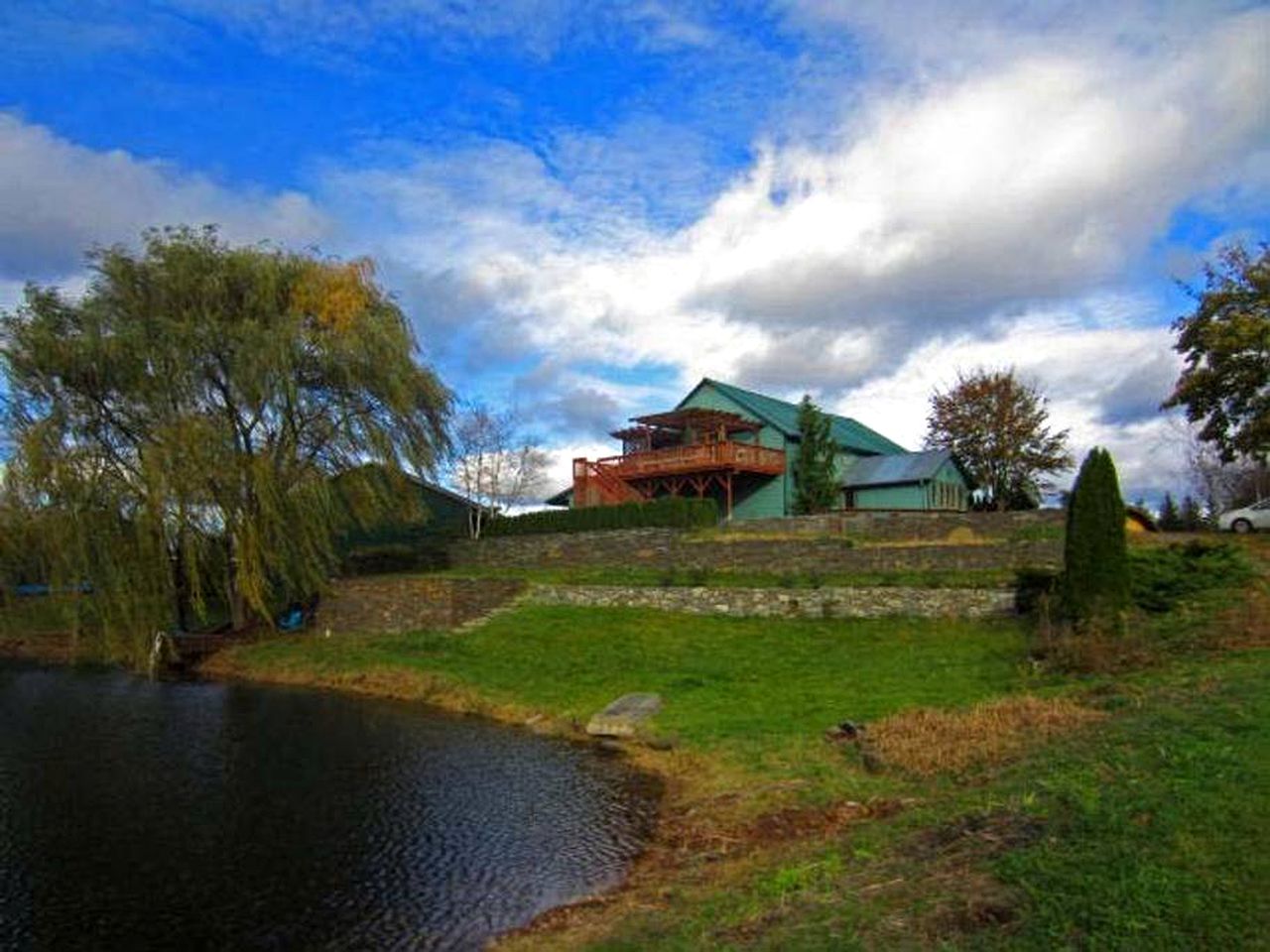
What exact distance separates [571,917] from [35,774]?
984 cm

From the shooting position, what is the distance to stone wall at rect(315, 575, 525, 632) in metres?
25.1

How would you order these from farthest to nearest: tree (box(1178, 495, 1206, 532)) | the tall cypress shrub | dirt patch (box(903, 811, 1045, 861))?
tree (box(1178, 495, 1206, 532)), the tall cypress shrub, dirt patch (box(903, 811, 1045, 861))

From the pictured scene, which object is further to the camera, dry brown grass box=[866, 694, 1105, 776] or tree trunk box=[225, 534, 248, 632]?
tree trunk box=[225, 534, 248, 632]

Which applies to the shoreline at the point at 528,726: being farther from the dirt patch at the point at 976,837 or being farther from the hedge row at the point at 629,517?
the hedge row at the point at 629,517

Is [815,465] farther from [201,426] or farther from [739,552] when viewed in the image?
[201,426]

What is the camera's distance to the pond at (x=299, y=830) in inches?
318

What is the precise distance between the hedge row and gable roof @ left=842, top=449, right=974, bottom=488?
1060cm

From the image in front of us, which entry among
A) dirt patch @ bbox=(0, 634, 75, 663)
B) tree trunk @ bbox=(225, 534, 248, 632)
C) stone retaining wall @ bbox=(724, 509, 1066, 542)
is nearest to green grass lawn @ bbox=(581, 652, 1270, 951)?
stone retaining wall @ bbox=(724, 509, 1066, 542)

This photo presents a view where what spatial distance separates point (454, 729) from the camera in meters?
16.5

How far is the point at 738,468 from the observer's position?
116 feet

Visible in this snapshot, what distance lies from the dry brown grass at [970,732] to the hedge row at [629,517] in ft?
57.6

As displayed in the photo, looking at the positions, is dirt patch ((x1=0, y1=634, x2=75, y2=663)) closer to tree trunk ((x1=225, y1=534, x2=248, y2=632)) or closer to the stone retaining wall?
tree trunk ((x1=225, y1=534, x2=248, y2=632))

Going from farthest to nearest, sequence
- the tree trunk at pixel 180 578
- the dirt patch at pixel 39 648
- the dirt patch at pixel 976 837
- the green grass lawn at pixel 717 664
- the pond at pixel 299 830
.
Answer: the dirt patch at pixel 39 648 < the tree trunk at pixel 180 578 < the green grass lawn at pixel 717 664 < the pond at pixel 299 830 < the dirt patch at pixel 976 837

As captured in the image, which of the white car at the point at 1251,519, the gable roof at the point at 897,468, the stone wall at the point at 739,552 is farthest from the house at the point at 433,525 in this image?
the white car at the point at 1251,519
